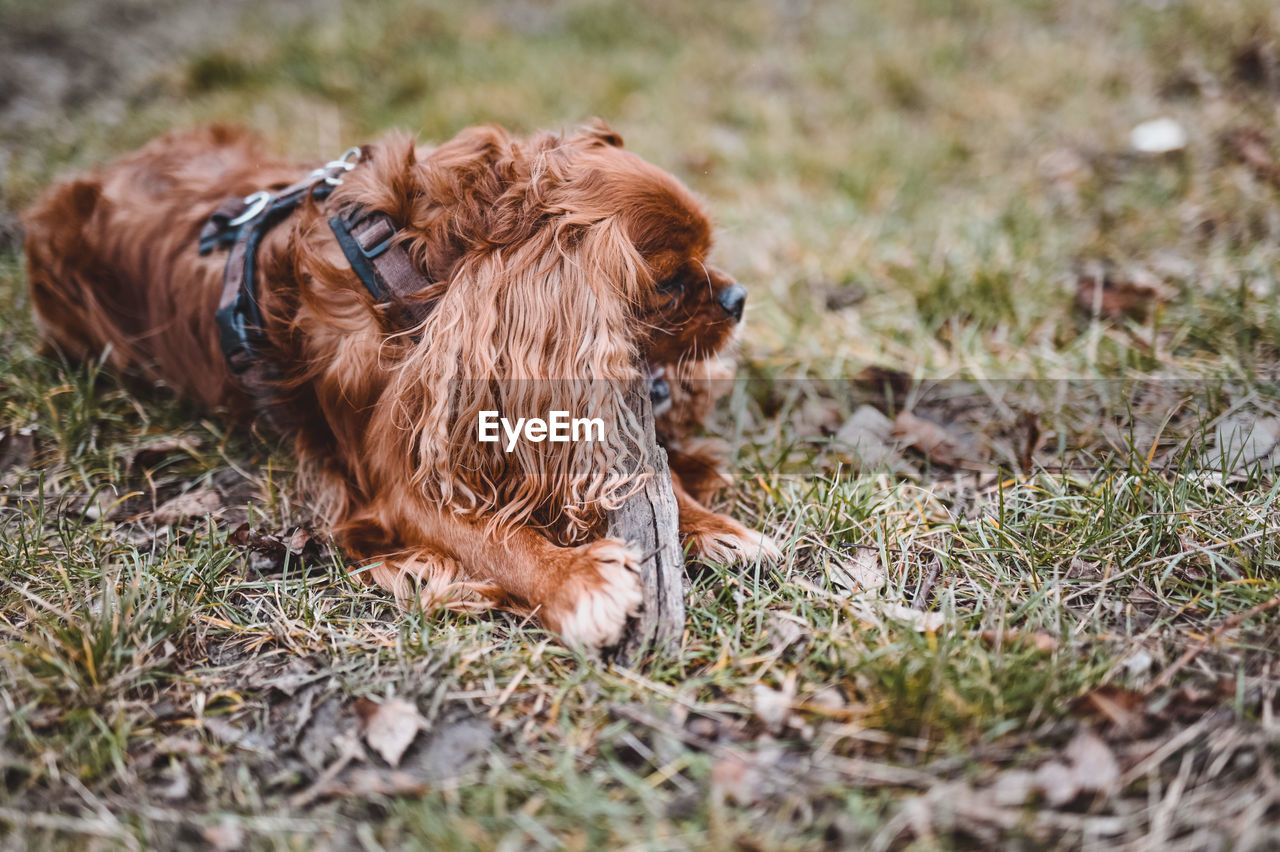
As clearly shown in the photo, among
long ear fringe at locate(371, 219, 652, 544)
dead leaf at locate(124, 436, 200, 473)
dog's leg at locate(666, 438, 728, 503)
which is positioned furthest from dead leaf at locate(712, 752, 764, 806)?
dead leaf at locate(124, 436, 200, 473)

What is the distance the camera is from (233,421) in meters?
2.96

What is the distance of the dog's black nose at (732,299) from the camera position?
8.61 feet

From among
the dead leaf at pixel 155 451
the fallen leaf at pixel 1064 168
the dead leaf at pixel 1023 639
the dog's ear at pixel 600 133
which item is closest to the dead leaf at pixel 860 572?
the dead leaf at pixel 1023 639

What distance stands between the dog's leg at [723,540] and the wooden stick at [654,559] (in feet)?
0.51

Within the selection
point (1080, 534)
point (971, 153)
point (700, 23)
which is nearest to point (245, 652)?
point (1080, 534)

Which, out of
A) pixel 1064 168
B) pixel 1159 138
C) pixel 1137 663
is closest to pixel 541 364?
pixel 1137 663

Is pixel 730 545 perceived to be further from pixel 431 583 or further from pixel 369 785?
pixel 369 785

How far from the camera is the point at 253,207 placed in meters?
2.69

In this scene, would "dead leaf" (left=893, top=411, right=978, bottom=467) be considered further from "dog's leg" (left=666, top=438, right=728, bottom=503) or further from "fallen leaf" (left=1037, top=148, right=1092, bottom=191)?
"fallen leaf" (left=1037, top=148, right=1092, bottom=191)

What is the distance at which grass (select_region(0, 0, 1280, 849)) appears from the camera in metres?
1.65

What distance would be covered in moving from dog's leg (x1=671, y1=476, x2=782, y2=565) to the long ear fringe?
0.27 metres

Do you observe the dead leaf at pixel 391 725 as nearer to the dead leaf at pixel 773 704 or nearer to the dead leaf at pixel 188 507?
the dead leaf at pixel 773 704

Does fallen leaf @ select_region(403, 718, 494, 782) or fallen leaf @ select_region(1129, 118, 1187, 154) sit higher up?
fallen leaf @ select_region(1129, 118, 1187, 154)

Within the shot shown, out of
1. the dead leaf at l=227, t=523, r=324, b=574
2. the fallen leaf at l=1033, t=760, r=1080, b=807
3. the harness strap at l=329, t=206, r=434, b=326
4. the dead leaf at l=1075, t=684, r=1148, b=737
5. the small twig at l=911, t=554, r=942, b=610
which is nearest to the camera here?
the fallen leaf at l=1033, t=760, r=1080, b=807
